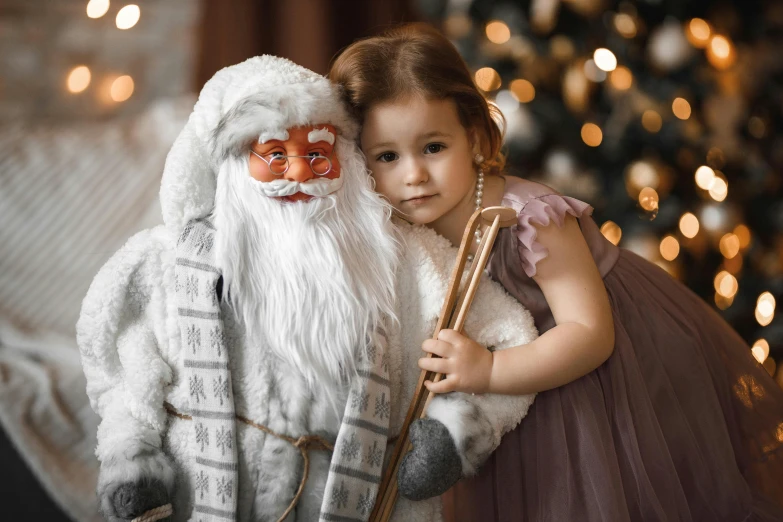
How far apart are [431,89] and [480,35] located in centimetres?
73

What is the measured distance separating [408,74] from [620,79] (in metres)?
0.82

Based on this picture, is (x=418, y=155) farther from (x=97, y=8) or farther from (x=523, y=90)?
(x=97, y=8)

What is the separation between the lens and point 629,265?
1.13 metres

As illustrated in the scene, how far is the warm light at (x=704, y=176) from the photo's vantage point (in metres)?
1.66

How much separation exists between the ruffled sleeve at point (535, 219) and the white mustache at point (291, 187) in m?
0.28

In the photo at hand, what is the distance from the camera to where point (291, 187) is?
2.75 ft

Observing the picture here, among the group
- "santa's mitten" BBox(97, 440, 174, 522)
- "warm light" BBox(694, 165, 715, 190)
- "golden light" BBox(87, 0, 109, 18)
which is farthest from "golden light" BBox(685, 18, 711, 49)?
"santa's mitten" BBox(97, 440, 174, 522)

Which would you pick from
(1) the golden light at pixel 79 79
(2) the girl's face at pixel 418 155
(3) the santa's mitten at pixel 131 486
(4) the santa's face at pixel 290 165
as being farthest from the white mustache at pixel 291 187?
(1) the golden light at pixel 79 79

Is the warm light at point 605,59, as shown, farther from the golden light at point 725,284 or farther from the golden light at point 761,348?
the golden light at point 761,348

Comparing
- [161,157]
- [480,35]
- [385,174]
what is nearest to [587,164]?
[480,35]

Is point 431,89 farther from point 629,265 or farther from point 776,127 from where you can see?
point 776,127

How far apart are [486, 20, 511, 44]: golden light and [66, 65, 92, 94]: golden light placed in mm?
886

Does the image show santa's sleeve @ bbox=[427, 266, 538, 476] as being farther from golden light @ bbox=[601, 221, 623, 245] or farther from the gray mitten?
golden light @ bbox=[601, 221, 623, 245]

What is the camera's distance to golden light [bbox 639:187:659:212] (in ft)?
5.26
